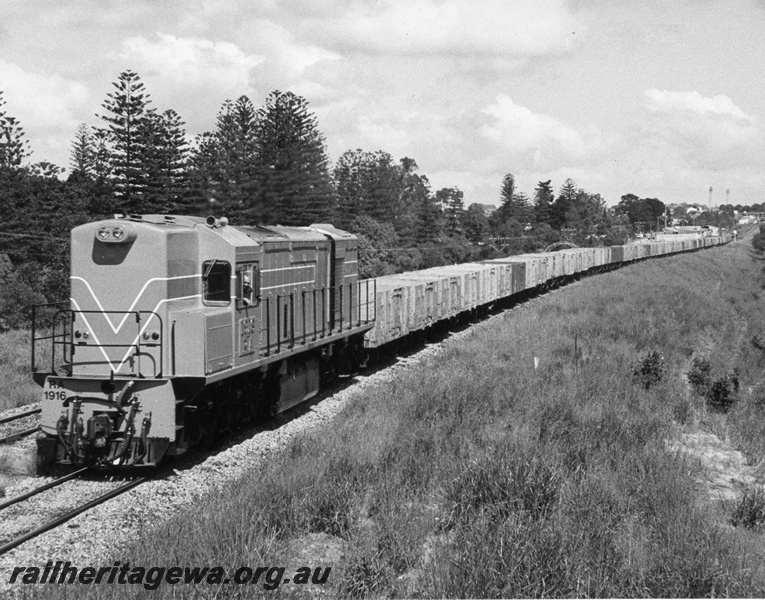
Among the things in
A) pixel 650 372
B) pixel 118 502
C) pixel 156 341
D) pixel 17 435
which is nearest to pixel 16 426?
pixel 17 435

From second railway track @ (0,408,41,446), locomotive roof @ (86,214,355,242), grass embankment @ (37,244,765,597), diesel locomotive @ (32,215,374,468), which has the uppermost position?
locomotive roof @ (86,214,355,242)

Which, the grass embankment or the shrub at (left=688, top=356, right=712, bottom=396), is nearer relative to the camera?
the grass embankment

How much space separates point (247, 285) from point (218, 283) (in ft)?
1.40

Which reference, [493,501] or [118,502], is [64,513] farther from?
[493,501]

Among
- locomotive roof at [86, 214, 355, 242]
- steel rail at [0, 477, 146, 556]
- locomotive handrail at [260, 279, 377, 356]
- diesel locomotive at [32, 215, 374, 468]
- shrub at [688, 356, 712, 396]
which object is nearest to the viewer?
steel rail at [0, 477, 146, 556]

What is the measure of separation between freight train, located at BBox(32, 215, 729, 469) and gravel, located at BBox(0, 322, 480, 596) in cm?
34

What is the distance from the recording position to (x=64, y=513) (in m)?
8.71

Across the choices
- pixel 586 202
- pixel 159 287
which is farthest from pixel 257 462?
pixel 586 202

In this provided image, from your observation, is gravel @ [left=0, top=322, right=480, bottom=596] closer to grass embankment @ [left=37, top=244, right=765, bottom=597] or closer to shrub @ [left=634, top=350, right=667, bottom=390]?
grass embankment @ [left=37, top=244, right=765, bottom=597]

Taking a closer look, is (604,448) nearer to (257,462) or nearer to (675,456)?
(675,456)

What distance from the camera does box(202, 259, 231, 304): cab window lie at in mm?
11305

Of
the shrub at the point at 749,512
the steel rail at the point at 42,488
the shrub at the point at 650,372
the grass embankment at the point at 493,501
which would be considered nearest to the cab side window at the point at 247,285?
the grass embankment at the point at 493,501

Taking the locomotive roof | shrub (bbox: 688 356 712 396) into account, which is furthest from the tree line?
shrub (bbox: 688 356 712 396)

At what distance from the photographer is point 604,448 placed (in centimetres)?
998
